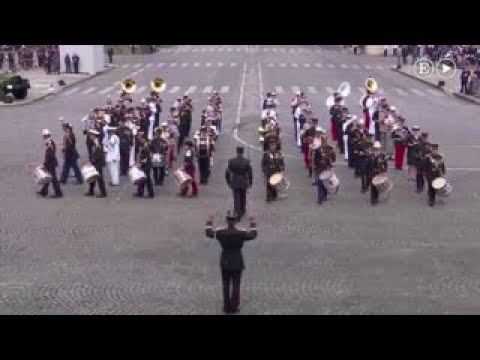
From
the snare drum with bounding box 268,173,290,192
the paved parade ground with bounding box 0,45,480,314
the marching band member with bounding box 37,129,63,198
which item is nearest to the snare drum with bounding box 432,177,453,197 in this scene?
the paved parade ground with bounding box 0,45,480,314

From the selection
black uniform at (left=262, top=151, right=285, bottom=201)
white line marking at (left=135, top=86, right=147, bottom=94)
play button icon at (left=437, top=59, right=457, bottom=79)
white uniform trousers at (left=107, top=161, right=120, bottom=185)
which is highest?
play button icon at (left=437, top=59, right=457, bottom=79)

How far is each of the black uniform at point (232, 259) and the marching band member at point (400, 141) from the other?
10704 mm

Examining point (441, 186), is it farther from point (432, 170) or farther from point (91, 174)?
point (91, 174)

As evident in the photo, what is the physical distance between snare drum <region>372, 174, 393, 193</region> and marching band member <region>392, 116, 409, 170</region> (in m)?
3.43

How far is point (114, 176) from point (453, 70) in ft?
130

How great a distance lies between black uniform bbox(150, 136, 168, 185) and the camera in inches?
772

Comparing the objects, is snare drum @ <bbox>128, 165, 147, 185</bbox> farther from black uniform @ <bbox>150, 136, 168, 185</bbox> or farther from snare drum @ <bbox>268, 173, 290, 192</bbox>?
snare drum @ <bbox>268, 173, 290, 192</bbox>

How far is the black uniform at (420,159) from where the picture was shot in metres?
18.4

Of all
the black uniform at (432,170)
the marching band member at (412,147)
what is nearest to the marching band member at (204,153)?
the marching band member at (412,147)

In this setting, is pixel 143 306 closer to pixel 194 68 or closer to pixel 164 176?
pixel 164 176

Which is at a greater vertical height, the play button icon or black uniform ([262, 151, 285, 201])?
the play button icon

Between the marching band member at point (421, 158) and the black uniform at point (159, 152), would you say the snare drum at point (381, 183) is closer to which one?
the marching band member at point (421, 158)

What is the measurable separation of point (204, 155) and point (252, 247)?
541 cm
